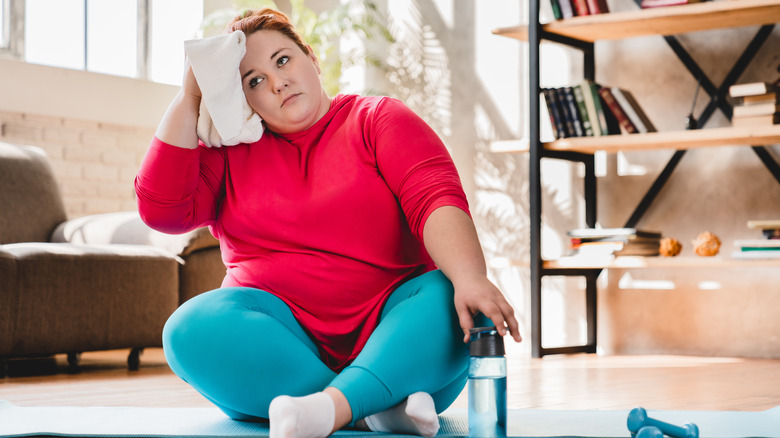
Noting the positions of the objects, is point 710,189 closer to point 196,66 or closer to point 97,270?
point 97,270

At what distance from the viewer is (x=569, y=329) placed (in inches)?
134

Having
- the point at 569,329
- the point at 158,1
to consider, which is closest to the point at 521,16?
the point at 569,329

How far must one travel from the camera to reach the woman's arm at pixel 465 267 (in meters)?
1.15

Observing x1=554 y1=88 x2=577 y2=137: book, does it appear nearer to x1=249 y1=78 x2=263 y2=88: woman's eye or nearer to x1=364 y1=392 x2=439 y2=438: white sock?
x1=249 y1=78 x2=263 y2=88: woman's eye

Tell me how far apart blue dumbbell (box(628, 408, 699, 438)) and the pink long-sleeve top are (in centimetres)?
38

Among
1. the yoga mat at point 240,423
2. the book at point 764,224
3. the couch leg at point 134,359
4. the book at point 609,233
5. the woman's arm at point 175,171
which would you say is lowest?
the couch leg at point 134,359

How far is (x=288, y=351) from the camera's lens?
1.22 metres

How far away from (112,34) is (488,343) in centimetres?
333

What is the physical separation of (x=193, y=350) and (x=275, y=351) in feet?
0.37

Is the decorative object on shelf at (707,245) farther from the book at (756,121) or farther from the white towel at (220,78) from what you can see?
the white towel at (220,78)

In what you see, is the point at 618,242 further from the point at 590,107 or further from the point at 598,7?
the point at 598,7

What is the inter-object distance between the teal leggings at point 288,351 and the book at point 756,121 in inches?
74.0

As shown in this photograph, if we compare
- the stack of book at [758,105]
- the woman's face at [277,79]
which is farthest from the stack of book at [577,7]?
the woman's face at [277,79]

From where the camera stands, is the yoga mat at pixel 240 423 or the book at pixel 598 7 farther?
the book at pixel 598 7
